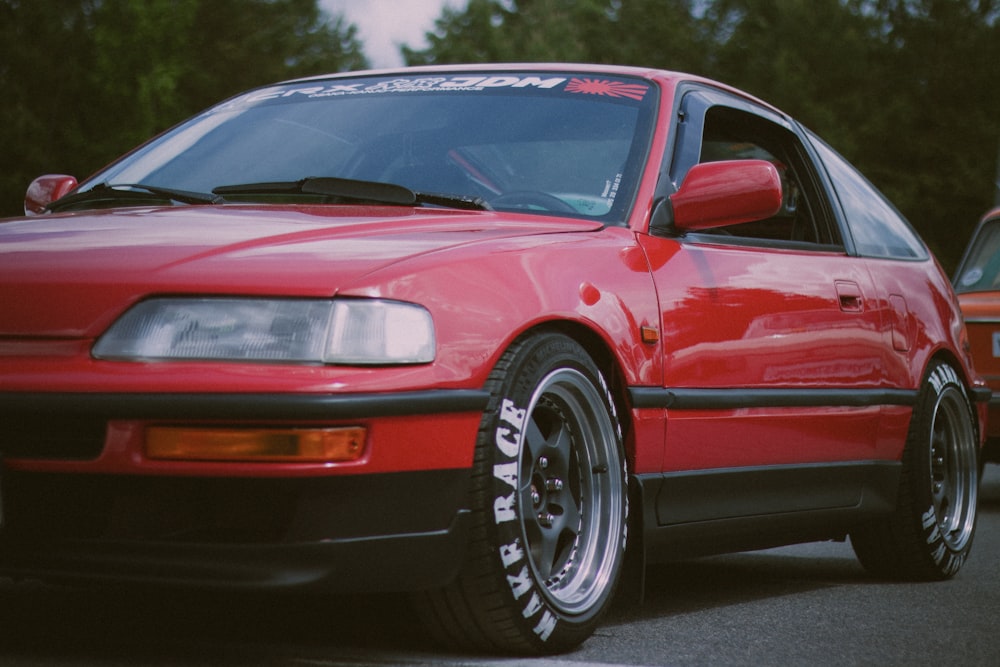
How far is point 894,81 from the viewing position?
122ft

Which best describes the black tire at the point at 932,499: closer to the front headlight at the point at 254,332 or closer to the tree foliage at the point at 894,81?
the front headlight at the point at 254,332

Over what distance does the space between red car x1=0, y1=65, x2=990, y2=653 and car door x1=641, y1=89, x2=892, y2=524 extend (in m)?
0.01

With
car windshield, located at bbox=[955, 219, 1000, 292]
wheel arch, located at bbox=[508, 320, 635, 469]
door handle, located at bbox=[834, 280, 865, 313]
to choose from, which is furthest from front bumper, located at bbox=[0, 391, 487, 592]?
car windshield, located at bbox=[955, 219, 1000, 292]

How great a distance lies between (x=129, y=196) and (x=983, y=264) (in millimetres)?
6893

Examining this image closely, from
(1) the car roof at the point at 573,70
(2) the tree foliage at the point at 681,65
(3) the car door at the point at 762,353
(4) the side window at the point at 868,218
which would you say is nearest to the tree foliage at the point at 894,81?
(2) the tree foliage at the point at 681,65

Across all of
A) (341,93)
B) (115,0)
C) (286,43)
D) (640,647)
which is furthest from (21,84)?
(640,647)

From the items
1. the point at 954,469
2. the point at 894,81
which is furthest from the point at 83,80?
the point at 894,81

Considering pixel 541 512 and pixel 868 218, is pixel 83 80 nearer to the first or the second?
pixel 868 218

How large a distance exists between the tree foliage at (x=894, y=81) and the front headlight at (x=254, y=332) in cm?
3202

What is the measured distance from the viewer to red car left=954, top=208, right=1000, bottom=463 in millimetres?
9562

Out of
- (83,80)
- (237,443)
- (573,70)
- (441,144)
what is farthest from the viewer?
(83,80)

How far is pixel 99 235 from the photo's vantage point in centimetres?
392

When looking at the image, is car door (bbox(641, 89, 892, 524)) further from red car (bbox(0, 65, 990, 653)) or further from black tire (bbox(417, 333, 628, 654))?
black tire (bbox(417, 333, 628, 654))

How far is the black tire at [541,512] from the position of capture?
3.80 metres
